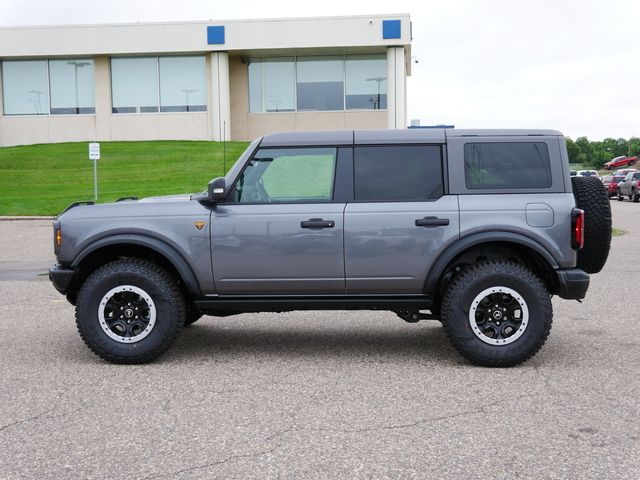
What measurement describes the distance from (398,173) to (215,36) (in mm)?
37180

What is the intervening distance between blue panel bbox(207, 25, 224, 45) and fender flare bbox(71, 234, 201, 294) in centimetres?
3685

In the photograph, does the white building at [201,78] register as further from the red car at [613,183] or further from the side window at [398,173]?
the side window at [398,173]

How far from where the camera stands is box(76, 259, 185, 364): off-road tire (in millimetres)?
6152

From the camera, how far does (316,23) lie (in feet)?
133

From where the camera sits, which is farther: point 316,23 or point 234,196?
point 316,23

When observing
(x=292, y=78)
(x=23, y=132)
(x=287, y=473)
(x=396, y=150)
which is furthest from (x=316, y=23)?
(x=287, y=473)

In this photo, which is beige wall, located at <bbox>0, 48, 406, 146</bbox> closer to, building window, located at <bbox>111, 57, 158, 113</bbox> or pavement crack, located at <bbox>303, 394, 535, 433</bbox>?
building window, located at <bbox>111, 57, 158, 113</bbox>

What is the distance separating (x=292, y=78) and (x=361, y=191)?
1465 inches

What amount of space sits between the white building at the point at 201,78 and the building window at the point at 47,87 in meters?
0.06

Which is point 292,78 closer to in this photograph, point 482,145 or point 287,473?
point 482,145

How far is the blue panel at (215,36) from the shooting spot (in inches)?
1628

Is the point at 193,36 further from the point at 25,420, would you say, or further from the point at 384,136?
the point at 25,420

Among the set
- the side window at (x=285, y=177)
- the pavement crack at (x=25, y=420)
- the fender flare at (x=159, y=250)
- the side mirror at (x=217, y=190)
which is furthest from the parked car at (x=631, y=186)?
the pavement crack at (x=25, y=420)

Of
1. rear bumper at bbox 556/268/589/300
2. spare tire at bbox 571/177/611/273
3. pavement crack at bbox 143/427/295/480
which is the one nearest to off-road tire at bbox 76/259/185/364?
pavement crack at bbox 143/427/295/480
